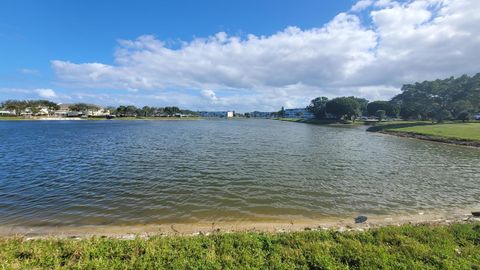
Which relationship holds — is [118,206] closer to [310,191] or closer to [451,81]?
[310,191]

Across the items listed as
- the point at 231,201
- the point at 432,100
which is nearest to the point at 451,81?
the point at 432,100

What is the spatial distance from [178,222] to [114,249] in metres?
4.22

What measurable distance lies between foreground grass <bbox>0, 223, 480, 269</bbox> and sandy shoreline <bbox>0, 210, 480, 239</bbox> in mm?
1625

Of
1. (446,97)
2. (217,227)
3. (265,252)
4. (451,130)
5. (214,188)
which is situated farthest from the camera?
(446,97)

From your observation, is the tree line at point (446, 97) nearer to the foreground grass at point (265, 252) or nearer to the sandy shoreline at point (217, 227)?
the sandy shoreline at point (217, 227)

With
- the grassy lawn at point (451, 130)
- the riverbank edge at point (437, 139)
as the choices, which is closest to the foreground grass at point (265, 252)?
the riverbank edge at point (437, 139)

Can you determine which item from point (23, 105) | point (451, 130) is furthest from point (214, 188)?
point (23, 105)

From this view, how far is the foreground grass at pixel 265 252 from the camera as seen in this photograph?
246 inches

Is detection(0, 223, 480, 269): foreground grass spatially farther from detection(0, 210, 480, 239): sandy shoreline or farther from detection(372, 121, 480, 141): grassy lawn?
detection(372, 121, 480, 141): grassy lawn

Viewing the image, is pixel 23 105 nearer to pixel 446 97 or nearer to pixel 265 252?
pixel 265 252

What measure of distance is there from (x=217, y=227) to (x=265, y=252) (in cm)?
398

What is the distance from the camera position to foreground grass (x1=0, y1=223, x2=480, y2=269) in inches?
246

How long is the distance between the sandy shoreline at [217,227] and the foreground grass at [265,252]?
5.33ft

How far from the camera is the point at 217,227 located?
10.6m
